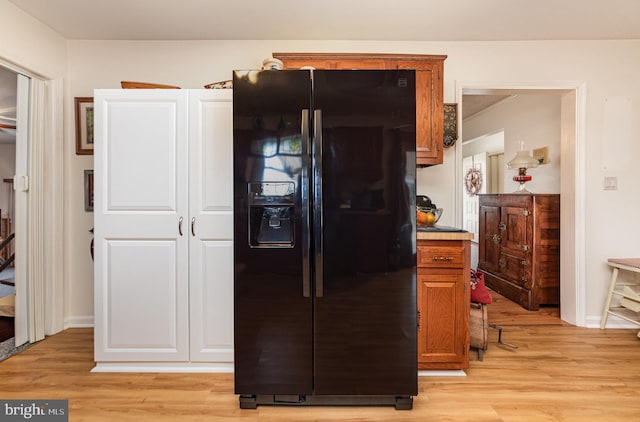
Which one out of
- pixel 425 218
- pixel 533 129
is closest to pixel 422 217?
pixel 425 218

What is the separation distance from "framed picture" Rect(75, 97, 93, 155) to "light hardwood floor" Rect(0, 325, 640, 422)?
1.62 meters

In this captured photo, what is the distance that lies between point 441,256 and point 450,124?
51.9 inches

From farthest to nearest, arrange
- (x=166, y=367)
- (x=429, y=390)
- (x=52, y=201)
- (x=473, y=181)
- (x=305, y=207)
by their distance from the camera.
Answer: (x=473, y=181)
(x=52, y=201)
(x=166, y=367)
(x=429, y=390)
(x=305, y=207)

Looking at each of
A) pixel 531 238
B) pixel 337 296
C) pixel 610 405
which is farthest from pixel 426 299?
pixel 531 238

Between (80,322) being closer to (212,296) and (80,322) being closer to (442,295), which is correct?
(212,296)

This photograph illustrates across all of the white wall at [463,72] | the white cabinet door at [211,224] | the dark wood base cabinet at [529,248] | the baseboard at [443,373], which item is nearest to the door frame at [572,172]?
the white wall at [463,72]

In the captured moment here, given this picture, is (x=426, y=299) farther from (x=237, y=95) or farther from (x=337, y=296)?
(x=237, y=95)

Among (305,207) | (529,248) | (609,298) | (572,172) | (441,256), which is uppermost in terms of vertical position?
(572,172)

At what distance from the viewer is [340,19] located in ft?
8.82

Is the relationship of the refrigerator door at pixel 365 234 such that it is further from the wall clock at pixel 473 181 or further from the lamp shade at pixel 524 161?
the wall clock at pixel 473 181

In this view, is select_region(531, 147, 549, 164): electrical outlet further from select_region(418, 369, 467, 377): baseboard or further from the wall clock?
select_region(418, 369, 467, 377): baseboard

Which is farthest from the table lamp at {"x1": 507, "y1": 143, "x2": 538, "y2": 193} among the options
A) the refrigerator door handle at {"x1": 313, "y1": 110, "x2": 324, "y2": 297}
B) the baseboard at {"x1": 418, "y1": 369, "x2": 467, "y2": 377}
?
the refrigerator door handle at {"x1": 313, "y1": 110, "x2": 324, "y2": 297}

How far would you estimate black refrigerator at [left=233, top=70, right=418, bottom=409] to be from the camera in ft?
5.98

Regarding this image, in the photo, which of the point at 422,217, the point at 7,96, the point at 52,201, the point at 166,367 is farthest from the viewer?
the point at 7,96
